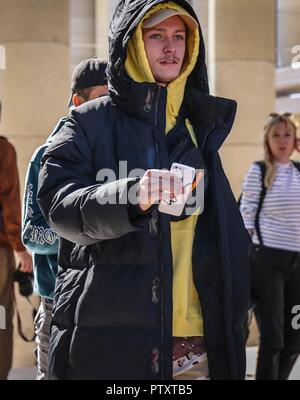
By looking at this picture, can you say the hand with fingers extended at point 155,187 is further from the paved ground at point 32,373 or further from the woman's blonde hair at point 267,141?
the paved ground at point 32,373

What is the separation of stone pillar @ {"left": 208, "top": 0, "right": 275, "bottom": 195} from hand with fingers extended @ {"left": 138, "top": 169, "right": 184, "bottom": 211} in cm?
400

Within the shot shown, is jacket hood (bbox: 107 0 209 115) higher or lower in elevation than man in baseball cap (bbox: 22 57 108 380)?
higher

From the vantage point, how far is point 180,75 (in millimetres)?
2574

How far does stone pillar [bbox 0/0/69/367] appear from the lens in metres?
5.26

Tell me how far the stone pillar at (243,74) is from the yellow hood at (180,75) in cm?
337

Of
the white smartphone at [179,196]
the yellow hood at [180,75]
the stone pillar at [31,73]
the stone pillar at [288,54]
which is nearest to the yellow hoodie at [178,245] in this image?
the yellow hood at [180,75]

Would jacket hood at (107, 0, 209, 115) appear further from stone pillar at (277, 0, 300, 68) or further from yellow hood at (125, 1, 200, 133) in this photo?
stone pillar at (277, 0, 300, 68)

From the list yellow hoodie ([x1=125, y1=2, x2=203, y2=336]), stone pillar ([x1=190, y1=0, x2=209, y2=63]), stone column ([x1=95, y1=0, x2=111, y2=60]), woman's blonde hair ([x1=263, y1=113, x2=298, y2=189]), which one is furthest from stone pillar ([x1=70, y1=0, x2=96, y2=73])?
yellow hoodie ([x1=125, y1=2, x2=203, y2=336])

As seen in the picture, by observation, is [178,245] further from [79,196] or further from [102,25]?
[102,25]

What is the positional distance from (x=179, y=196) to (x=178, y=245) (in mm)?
327

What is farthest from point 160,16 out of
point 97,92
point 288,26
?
point 288,26

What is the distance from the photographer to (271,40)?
6.05m

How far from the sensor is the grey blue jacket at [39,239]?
3146mm
